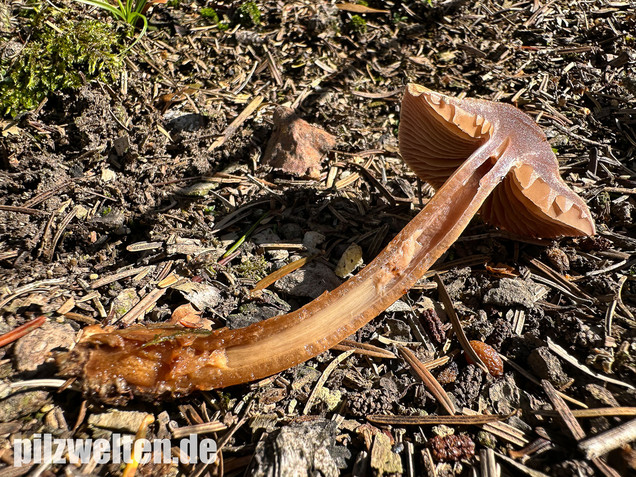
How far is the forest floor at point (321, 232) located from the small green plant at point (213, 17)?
2 cm

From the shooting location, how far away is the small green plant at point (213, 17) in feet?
11.7

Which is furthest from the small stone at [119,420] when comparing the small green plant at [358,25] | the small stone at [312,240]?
the small green plant at [358,25]

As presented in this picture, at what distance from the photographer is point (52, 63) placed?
281 centimetres

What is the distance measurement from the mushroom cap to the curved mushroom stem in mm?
198

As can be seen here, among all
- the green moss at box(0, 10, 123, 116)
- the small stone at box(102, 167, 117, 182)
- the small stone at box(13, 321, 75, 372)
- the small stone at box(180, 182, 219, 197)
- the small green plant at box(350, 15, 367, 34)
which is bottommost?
the small stone at box(13, 321, 75, 372)

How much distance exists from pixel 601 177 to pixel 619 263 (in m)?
0.72

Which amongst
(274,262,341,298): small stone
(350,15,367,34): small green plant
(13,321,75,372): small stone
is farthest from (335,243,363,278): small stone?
(350,15,367,34): small green plant

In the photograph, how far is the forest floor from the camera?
1.79 meters

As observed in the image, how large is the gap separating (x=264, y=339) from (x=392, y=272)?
67 centimetres

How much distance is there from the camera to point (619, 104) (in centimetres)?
322

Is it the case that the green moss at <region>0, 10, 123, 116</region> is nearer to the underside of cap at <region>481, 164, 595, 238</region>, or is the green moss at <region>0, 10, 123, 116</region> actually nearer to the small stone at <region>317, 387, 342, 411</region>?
the small stone at <region>317, 387, 342, 411</region>

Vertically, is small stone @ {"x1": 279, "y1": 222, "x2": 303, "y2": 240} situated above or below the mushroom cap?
below

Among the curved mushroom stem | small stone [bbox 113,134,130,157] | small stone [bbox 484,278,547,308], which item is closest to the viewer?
the curved mushroom stem

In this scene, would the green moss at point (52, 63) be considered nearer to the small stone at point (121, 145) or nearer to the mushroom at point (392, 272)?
the small stone at point (121, 145)
